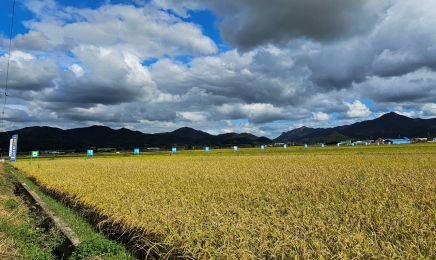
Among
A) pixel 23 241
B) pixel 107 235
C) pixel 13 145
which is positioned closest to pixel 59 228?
pixel 23 241

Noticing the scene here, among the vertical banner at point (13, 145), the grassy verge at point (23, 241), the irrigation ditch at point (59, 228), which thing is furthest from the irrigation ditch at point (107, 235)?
the vertical banner at point (13, 145)

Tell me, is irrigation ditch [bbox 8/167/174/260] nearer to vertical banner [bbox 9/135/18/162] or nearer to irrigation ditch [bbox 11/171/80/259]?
irrigation ditch [bbox 11/171/80/259]

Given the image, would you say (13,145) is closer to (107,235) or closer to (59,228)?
(59,228)

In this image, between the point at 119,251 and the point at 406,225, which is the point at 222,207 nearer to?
the point at 119,251

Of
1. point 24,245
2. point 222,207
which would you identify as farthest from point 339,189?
point 24,245

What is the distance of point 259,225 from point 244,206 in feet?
7.12

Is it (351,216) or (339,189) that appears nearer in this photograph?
(351,216)

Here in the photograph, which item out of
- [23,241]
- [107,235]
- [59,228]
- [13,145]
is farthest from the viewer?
[13,145]

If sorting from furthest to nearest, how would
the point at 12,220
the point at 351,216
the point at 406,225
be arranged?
the point at 12,220
the point at 351,216
the point at 406,225

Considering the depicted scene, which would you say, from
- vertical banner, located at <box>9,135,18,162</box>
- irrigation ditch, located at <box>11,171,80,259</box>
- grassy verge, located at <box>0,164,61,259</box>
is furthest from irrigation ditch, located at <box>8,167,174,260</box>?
vertical banner, located at <box>9,135,18,162</box>

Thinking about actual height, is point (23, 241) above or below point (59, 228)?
below

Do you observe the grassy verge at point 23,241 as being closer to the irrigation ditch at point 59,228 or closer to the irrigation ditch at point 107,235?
the irrigation ditch at point 59,228

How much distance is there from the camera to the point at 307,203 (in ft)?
24.8

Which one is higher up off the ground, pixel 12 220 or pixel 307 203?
pixel 307 203
